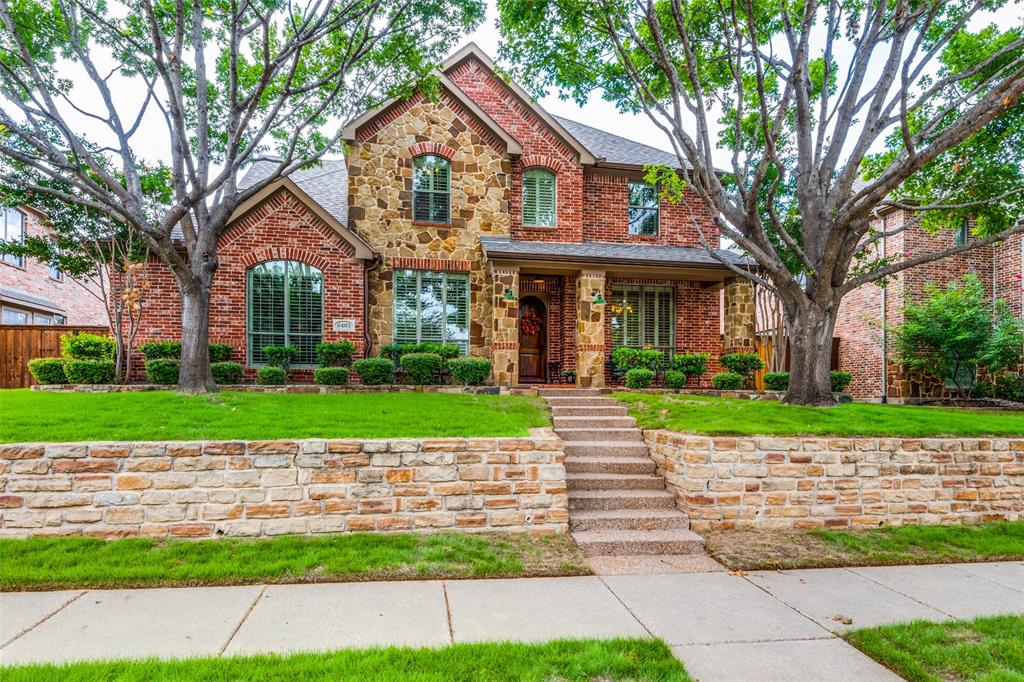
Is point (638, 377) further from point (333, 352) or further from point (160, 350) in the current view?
point (160, 350)

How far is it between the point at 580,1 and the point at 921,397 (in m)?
14.2

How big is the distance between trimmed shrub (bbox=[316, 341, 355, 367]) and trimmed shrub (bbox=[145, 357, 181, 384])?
277 cm

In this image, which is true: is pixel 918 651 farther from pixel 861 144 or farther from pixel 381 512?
pixel 861 144

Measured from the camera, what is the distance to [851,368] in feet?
54.1

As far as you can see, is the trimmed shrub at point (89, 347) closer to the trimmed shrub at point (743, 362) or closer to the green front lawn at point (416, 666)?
the green front lawn at point (416, 666)

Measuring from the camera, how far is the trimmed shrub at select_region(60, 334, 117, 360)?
1083cm

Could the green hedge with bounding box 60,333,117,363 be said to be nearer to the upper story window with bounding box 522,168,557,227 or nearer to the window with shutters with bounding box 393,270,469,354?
the window with shutters with bounding box 393,270,469,354

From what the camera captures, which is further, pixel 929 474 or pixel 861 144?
pixel 861 144

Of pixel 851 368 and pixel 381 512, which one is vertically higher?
pixel 851 368

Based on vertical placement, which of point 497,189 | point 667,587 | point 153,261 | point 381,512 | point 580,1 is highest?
point 580,1

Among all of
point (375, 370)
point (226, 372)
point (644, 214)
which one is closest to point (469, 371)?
point (375, 370)

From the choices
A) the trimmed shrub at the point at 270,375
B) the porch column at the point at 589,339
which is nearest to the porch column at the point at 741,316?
the porch column at the point at 589,339

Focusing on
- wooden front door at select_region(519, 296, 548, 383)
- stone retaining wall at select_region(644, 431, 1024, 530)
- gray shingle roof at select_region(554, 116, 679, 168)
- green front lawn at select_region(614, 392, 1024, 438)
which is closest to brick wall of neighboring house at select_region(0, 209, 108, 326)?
wooden front door at select_region(519, 296, 548, 383)

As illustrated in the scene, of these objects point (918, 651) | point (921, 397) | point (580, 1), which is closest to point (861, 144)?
point (580, 1)
